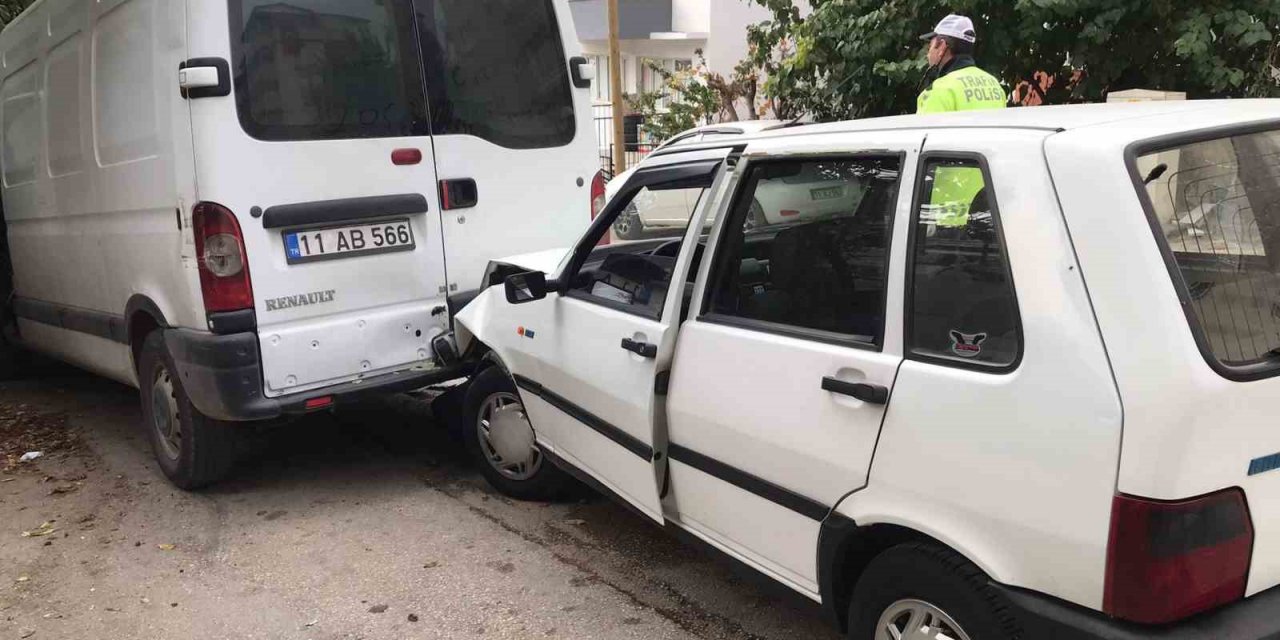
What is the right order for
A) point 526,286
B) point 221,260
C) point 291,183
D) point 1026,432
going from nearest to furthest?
1. point 1026,432
2. point 526,286
3. point 221,260
4. point 291,183

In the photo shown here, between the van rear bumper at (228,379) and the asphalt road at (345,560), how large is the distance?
56cm

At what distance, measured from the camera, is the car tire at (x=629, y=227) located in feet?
13.1

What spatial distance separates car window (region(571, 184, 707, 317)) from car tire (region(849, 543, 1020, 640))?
1184 millimetres

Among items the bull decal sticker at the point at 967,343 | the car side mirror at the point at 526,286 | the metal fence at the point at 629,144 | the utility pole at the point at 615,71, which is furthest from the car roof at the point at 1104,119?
the metal fence at the point at 629,144

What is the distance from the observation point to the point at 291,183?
434 cm

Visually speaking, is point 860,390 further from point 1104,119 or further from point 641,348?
point 641,348

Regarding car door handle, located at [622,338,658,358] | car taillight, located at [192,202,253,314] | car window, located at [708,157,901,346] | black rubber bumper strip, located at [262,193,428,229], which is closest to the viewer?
car window, located at [708,157,901,346]

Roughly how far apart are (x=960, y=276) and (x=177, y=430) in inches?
158

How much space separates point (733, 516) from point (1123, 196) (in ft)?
4.84

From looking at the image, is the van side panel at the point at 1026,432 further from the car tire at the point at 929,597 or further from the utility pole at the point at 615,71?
the utility pole at the point at 615,71

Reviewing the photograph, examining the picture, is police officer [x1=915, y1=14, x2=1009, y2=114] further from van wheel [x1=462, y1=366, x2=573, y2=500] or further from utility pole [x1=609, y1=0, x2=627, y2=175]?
utility pole [x1=609, y1=0, x2=627, y2=175]

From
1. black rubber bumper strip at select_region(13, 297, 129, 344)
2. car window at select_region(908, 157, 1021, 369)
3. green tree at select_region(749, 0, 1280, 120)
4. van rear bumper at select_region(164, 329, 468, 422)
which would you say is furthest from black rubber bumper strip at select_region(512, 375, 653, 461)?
green tree at select_region(749, 0, 1280, 120)

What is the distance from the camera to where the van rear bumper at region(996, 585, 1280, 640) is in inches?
79.0

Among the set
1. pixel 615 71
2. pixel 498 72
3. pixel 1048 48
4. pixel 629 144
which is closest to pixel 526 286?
pixel 498 72
